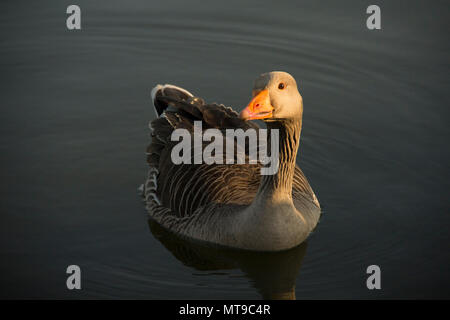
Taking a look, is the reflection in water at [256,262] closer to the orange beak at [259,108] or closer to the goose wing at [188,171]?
the goose wing at [188,171]

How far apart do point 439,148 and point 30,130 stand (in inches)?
253

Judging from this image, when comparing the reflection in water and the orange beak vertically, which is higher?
the orange beak

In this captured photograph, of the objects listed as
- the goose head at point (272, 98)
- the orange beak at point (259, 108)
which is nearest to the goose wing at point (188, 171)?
the goose head at point (272, 98)

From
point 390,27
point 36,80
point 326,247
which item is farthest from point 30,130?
point 390,27

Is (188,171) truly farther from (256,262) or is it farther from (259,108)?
(259,108)

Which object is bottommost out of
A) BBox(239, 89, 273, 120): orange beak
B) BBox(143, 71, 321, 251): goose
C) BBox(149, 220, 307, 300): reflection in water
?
BBox(149, 220, 307, 300): reflection in water

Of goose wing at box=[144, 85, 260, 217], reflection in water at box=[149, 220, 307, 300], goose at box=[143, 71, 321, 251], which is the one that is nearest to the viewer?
goose at box=[143, 71, 321, 251]

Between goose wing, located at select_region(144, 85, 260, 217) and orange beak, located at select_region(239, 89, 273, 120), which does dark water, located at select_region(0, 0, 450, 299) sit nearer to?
goose wing, located at select_region(144, 85, 260, 217)

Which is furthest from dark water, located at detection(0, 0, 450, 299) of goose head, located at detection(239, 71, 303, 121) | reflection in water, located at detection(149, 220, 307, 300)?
goose head, located at detection(239, 71, 303, 121)

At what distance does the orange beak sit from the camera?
6711 millimetres

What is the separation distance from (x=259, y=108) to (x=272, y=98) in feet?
0.64

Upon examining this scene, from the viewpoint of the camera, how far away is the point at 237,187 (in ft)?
26.9

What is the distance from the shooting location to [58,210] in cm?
884

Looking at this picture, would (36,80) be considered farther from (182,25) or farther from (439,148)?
(439,148)
